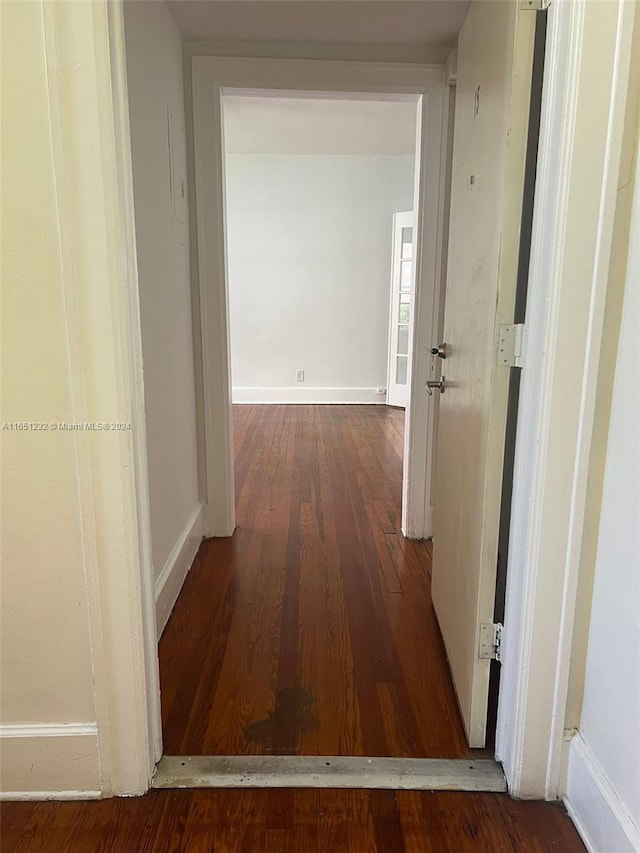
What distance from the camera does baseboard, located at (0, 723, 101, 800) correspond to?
1.39 meters

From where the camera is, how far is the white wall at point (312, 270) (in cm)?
608

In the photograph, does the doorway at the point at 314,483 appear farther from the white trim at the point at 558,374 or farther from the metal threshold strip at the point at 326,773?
the white trim at the point at 558,374

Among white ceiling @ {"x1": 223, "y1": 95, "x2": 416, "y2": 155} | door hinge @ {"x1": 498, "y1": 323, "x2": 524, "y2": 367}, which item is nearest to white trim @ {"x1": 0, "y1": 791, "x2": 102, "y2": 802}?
door hinge @ {"x1": 498, "y1": 323, "x2": 524, "y2": 367}

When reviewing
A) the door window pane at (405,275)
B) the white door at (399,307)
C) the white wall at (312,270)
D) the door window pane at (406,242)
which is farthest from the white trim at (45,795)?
the door window pane at (406,242)

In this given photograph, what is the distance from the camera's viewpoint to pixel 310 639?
2094 millimetres

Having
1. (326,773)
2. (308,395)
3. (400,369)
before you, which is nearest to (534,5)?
(326,773)

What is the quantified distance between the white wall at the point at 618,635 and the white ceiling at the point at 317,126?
11.2ft

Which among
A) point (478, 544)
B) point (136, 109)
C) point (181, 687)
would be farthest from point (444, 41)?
point (181, 687)

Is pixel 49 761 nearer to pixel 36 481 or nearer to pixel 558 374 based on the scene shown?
pixel 36 481

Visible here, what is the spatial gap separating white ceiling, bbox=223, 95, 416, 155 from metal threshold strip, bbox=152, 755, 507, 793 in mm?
3846

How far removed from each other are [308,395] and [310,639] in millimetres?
4574

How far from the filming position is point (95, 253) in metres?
1.19

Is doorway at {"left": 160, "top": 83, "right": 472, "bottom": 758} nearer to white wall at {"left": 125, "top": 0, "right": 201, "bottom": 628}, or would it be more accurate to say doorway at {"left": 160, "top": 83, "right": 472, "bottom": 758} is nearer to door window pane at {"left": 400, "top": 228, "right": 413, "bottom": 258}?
door window pane at {"left": 400, "top": 228, "right": 413, "bottom": 258}

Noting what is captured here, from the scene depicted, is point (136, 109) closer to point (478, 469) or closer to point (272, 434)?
point (478, 469)
